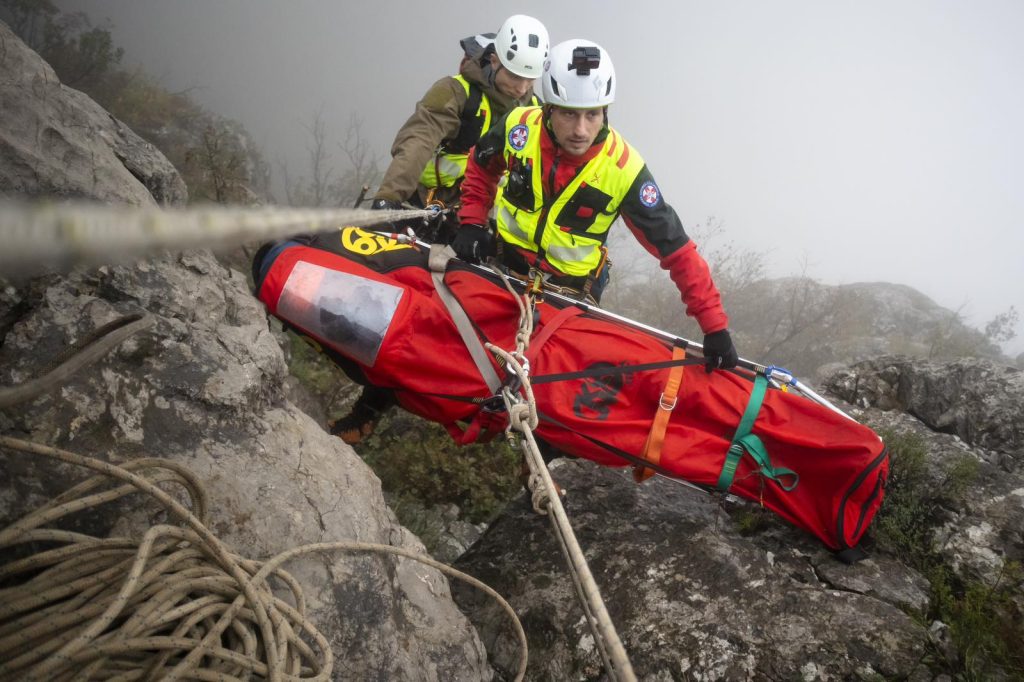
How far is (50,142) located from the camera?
6.72 ft

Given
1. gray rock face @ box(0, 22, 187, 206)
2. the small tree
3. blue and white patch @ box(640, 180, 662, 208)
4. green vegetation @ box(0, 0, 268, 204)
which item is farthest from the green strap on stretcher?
the small tree

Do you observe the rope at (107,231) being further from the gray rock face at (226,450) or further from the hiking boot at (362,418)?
the hiking boot at (362,418)

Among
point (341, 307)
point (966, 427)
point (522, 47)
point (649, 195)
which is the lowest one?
point (341, 307)

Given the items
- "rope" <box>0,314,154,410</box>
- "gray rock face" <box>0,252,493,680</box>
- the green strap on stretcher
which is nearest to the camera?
"rope" <box>0,314,154,410</box>

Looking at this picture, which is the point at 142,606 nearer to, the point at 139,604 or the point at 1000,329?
the point at 139,604

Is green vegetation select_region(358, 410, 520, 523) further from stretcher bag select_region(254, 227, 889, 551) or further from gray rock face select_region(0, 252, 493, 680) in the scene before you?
gray rock face select_region(0, 252, 493, 680)

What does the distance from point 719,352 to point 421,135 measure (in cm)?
256

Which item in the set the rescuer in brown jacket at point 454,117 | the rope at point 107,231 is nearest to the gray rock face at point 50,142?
the rescuer in brown jacket at point 454,117

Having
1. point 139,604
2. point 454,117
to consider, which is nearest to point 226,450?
point 139,604

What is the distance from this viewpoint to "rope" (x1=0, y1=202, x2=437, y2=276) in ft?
1.34

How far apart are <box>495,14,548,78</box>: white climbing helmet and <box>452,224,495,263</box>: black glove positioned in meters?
1.33

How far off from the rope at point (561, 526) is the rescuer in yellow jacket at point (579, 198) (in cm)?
104

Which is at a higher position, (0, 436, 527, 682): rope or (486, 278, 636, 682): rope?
(486, 278, 636, 682): rope

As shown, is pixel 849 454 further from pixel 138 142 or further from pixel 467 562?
pixel 138 142
